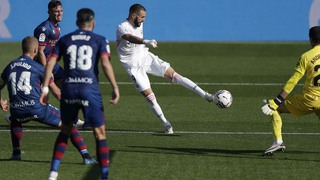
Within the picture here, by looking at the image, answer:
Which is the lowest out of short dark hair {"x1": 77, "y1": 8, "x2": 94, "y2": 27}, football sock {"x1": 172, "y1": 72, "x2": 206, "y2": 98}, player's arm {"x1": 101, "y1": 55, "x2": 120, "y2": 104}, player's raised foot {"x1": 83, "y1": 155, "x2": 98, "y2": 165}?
player's raised foot {"x1": 83, "y1": 155, "x2": 98, "y2": 165}

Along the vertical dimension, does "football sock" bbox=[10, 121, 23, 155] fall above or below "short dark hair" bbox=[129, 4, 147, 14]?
below

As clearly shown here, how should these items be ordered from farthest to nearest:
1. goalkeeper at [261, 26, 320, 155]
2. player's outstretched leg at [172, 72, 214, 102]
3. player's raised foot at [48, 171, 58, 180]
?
player's outstretched leg at [172, 72, 214, 102] → goalkeeper at [261, 26, 320, 155] → player's raised foot at [48, 171, 58, 180]

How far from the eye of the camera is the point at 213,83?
73.3 ft

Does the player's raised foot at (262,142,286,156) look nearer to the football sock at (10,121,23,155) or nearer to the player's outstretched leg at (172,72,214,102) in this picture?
the player's outstretched leg at (172,72,214,102)

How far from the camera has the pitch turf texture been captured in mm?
11922

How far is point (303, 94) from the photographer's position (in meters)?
12.9

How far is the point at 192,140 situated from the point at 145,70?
80.8 inches

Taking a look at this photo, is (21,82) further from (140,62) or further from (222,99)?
(222,99)

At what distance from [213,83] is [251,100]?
2961 mm

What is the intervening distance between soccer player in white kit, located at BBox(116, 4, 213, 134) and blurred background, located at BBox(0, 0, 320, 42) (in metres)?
13.9

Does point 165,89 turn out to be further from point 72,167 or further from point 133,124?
point 72,167

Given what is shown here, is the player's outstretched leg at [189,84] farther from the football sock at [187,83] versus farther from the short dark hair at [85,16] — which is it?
the short dark hair at [85,16]

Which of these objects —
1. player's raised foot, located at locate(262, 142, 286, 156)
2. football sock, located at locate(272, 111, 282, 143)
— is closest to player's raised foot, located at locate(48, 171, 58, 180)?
player's raised foot, located at locate(262, 142, 286, 156)

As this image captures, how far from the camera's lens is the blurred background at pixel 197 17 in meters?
30.1
